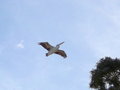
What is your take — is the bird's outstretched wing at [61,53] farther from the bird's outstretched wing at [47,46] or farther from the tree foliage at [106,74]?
the tree foliage at [106,74]

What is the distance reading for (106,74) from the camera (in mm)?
45156

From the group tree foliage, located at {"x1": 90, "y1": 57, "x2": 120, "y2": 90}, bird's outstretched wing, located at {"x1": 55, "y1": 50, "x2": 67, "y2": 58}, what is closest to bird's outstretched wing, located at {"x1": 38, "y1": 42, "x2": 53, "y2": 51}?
bird's outstretched wing, located at {"x1": 55, "y1": 50, "x2": 67, "y2": 58}

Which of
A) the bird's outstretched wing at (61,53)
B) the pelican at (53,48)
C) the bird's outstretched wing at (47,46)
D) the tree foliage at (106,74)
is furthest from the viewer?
the tree foliage at (106,74)

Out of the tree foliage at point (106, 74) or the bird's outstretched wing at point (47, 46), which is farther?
the tree foliage at point (106, 74)

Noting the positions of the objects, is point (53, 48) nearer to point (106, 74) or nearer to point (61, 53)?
point (61, 53)

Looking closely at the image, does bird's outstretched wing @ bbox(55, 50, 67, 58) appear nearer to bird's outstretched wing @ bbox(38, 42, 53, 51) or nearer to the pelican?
the pelican

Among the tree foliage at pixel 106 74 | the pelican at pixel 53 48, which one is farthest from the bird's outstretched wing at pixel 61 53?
the tree foliage at pixel 106 74

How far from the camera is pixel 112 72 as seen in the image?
4547 centimetres

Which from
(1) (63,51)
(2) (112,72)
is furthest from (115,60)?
(1) (63,51)

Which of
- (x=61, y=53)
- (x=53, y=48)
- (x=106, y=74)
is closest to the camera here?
(x=53, y=48)

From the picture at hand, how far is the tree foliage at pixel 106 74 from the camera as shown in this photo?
44562 mm

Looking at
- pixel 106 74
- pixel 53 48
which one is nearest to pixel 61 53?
pixel 53 48

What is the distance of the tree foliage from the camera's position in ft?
146

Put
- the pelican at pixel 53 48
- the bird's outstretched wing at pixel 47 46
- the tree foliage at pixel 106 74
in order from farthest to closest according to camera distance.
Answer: the tree foliage at pixel 106 74, the bird's outstretched wing at pixel 47 46, the pelican at pixel 53 48
